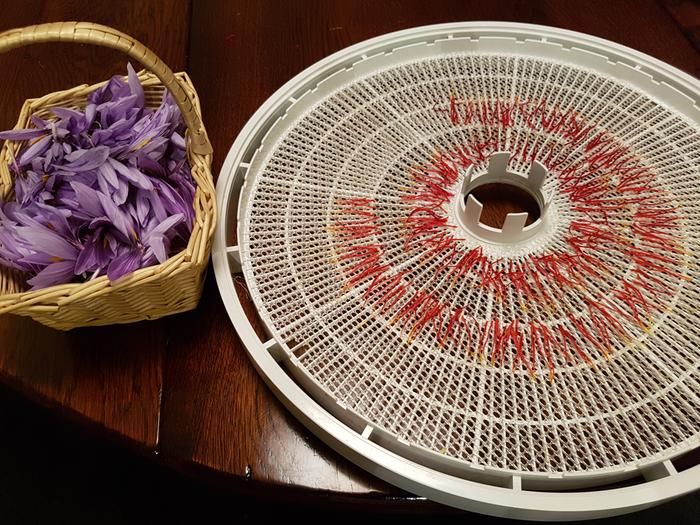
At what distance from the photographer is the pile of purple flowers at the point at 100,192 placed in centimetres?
52

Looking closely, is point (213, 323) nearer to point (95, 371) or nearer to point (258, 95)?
point (95, 371)

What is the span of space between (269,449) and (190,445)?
7 centimetres

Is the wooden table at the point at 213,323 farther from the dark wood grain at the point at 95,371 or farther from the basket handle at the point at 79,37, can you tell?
the basket handle at the point at 79,37

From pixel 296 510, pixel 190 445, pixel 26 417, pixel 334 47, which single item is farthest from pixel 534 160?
pixel 26 417

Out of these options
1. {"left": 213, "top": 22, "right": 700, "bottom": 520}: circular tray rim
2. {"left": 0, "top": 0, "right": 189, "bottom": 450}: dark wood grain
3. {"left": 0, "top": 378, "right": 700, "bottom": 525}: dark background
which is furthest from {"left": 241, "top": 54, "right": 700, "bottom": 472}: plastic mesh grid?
{"left": 0, "top": 378, "right": 700, "bottom": 525}: dark background

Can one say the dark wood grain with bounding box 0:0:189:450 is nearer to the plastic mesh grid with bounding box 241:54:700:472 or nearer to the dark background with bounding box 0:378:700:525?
the plastic mesh grid with bounding box 241:54:700:472

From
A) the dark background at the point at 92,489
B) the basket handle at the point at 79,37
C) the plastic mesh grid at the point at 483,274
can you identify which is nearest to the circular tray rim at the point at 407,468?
the plastic mesh grid at the point at 483,274

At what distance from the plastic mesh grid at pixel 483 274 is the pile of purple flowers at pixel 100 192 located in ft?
0.33

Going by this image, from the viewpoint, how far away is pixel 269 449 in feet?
1.79

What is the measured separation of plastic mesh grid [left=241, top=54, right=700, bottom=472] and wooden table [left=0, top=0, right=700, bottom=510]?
0.07 meters

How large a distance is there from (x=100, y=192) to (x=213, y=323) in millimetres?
173

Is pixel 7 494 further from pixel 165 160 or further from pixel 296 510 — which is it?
pixel 165 160

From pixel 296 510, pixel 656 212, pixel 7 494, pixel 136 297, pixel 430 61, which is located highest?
pixel 430 61

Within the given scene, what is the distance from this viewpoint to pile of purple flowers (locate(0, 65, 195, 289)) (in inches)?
20.5
